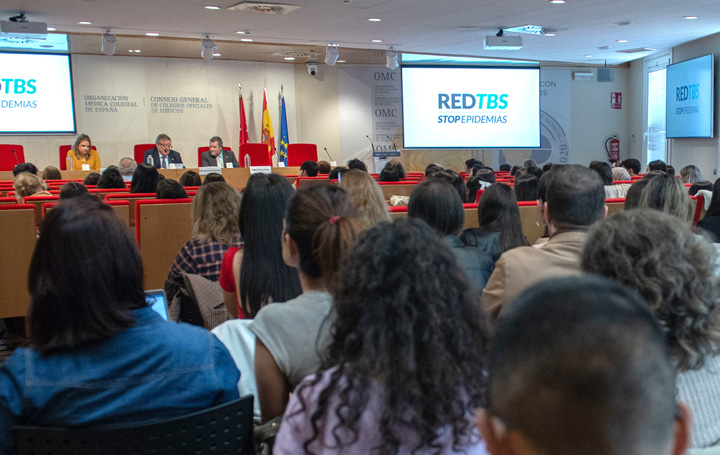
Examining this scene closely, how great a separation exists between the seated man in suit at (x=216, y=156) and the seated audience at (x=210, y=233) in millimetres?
6864

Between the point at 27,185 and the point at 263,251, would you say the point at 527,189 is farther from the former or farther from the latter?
the point at 27,185

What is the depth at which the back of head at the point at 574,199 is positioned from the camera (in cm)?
238

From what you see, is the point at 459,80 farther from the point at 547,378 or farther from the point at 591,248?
the point at 547,378

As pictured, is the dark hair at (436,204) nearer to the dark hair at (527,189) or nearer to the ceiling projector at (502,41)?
the dark hair at (527,189)

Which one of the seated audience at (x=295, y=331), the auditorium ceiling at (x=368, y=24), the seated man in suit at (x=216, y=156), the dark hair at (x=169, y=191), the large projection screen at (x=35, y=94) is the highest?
the auditorium ceiling at (x=368, y=24)

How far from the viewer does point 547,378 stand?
53 cm

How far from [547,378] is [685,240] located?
996 mm

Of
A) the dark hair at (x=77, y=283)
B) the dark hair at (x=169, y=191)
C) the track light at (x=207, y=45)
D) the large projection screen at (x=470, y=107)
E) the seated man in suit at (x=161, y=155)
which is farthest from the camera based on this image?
the large projection screen at (x=470, y=107)

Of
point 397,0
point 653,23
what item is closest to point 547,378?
point 397,0

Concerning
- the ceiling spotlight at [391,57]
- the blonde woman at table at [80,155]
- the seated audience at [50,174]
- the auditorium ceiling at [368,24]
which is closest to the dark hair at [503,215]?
the auditorium ceiling at [368,24]

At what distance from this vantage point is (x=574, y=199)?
237cm

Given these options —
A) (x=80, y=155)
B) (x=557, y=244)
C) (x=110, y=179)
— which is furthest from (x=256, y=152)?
(x=557, y=244)

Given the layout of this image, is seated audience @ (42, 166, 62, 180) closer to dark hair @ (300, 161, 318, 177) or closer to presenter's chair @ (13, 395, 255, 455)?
dark hair @ (300, 161, 318, 177)

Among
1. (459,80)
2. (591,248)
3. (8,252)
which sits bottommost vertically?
(8,252)
